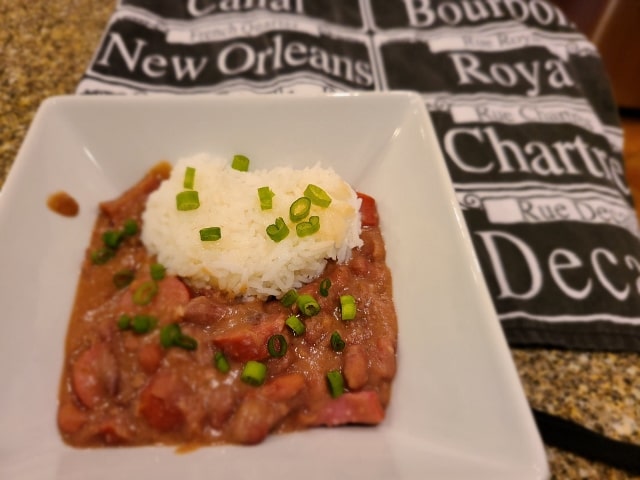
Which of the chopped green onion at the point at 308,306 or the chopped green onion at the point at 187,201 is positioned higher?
the chopped green onion at the point at 187,201

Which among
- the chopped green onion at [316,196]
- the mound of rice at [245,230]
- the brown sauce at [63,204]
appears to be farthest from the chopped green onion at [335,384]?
the brown sauce at [63,204]

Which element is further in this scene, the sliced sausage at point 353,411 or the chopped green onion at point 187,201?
the chopped green onion at point 187,201

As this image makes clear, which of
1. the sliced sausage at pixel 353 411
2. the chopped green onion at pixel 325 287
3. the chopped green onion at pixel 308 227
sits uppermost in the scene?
the chopped green onion at pixel 308 227

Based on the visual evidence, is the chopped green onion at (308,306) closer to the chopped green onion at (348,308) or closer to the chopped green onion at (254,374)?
the chopped green onion at (348,308)

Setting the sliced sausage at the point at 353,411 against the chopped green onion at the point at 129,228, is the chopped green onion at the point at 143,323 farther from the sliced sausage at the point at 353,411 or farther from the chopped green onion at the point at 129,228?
the sliced sausage at the point at 353,411

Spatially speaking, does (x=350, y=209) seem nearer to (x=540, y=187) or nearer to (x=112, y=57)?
(x=540, y=187)

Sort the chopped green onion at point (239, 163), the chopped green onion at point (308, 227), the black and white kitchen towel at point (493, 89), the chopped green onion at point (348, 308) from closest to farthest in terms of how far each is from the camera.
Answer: the chopped green onion at point (348, 308)
the chopped green onion at point (308, 227)
the chopped green onion at point (239, 163)
the black and white kitchen towel at point (493, 89)

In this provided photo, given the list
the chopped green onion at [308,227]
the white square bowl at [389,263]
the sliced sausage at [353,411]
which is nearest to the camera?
the white square bowl at [389,263]

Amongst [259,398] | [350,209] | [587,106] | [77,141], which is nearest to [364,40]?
[587,106]
